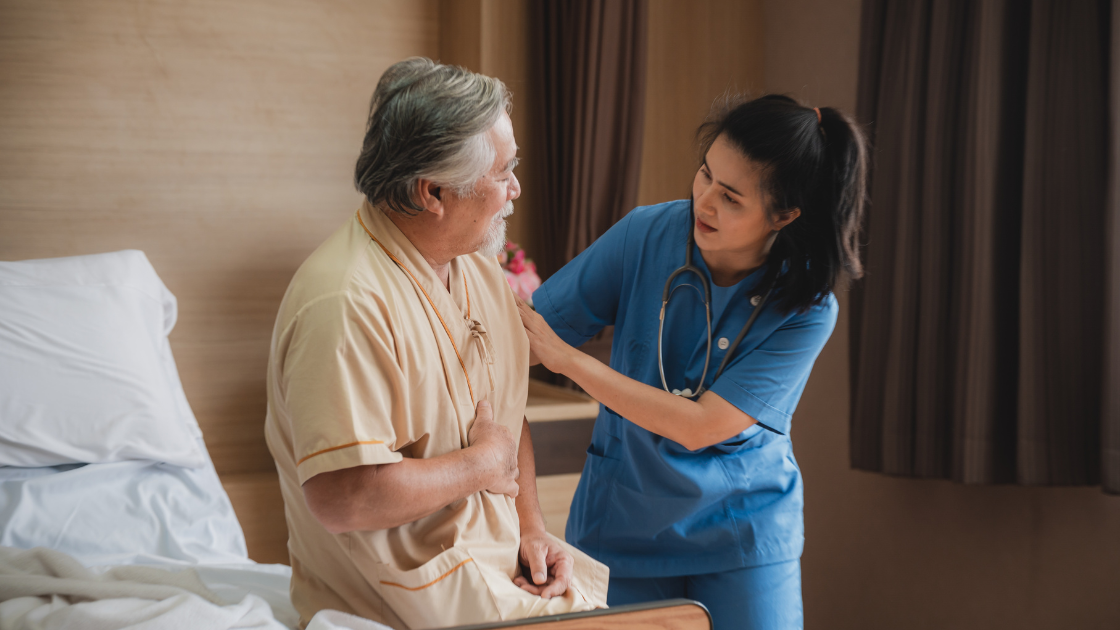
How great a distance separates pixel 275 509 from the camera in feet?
8.16

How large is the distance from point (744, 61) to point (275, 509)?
236 centimetres

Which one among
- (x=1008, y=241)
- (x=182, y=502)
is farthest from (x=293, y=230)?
(x=1008, y=241)

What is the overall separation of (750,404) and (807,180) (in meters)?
0.42

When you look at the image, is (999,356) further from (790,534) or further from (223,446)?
(223,446)

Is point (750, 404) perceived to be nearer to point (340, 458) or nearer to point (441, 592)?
point (441, 592)

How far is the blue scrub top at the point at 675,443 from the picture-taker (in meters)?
1.56

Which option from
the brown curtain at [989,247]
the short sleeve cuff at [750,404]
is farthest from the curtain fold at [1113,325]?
the short sleeve cuff at [750,404]

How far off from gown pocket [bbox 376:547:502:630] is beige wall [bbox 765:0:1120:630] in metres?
1.77

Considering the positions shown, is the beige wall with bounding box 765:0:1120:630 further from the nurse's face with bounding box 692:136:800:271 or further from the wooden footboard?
the wooden footboard

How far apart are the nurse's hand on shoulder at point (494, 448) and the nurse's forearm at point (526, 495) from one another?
0.41 feet

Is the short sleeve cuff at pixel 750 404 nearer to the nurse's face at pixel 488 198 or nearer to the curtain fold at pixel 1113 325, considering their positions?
the nurse's face at pixel 488 198

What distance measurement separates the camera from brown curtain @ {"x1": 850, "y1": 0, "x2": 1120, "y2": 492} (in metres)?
1.98

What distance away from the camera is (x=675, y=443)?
5.24 feet

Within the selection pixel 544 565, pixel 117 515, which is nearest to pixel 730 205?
pixel 544 565
